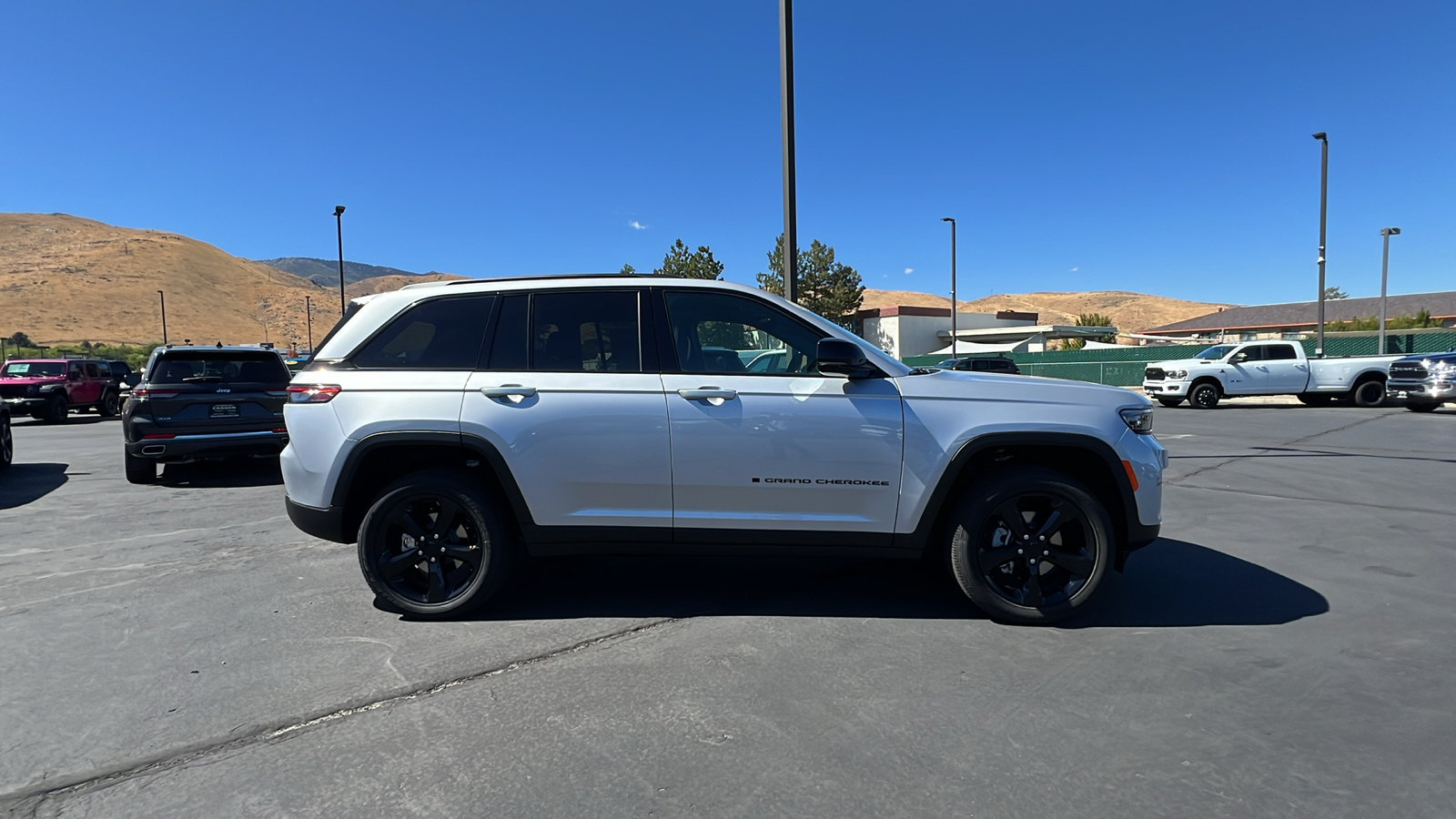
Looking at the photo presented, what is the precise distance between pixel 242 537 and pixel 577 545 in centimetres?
385

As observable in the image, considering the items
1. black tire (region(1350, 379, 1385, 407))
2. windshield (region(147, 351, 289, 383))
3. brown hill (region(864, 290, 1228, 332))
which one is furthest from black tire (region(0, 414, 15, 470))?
brown hill (region(864, 290, 1228, 332))

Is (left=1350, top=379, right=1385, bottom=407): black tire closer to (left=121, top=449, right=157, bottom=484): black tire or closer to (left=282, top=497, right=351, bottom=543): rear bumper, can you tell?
(left=282, top=497, right=351, bottom=543): rear bumper

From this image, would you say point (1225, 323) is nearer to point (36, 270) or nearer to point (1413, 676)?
point (1413, 676)

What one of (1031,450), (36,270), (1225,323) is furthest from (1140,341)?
(36,270)

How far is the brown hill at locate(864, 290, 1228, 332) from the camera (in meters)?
127

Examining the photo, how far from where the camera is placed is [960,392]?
4000 mm

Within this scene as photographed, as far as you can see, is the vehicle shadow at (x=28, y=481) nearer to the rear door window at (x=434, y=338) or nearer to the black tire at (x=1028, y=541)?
the rear door window at (x=434, y=338)

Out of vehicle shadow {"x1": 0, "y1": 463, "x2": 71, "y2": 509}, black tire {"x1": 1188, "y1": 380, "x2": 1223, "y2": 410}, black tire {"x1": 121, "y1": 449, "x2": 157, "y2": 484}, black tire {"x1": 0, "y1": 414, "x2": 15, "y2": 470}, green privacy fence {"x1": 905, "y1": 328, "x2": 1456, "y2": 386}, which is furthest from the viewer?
green privacy fence {"x1": 905, "y1": 328, "x2": 1456, "y2": 386}

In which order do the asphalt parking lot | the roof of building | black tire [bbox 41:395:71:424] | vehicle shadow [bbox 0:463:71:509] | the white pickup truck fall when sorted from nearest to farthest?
the asphalt parking lot → vehicle shadow [bbox 0:463:71:509] → the white pickup truck → black tire [bbox 41:395:71:424] → the roof of building

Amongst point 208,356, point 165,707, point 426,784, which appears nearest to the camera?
point 426,784

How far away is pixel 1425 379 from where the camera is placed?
55.5 feet

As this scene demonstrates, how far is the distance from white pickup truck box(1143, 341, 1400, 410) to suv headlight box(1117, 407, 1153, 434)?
19.7 meters

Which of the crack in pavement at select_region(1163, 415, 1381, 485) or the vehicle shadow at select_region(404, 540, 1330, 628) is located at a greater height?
the vehicle shadow at select_region(404, 540, 1330, 628)

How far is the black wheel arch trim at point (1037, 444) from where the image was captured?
390cm
